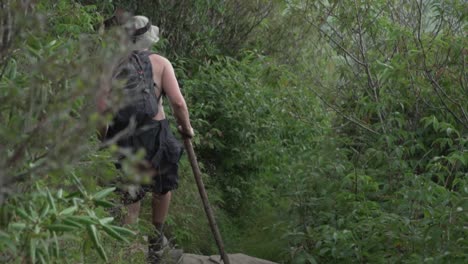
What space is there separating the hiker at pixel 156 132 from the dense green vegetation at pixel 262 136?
32 centimetres

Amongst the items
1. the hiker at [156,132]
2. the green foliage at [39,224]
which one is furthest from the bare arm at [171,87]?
the green foliage at [39,224]

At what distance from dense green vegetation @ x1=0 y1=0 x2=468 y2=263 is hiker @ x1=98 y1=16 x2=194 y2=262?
316 millimetres

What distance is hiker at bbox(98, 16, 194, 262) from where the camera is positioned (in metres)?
6.73

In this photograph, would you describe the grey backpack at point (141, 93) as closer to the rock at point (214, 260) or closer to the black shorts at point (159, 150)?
the black shorts at point (159, 150)

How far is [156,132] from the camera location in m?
6.91

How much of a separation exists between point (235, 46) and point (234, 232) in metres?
4.45

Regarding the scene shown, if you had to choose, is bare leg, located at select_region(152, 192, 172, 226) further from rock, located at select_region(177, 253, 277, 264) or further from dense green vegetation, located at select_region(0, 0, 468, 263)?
rock, located at select_region(177, 253, 277, 264)

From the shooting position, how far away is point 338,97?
9484 millimetres

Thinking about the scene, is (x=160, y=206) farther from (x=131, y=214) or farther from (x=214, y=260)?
(x=214, y=260)

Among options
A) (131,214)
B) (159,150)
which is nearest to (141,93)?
(159,150)

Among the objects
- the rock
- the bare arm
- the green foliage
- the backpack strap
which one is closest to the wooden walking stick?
the rock

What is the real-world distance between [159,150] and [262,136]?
3945mm

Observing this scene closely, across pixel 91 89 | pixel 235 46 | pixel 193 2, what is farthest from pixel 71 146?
pixel 235 46

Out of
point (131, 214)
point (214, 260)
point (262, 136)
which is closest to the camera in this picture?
point (131, 214)
